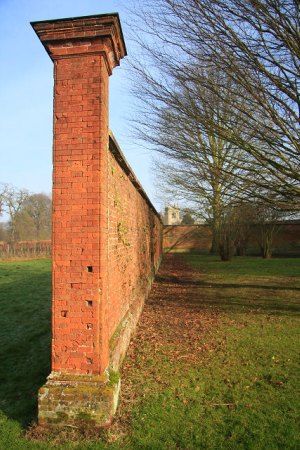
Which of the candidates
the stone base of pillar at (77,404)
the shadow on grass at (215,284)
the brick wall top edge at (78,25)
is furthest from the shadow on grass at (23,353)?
the shadow on grass at (215,284)

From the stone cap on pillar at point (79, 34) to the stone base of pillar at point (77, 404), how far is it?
3.52 m

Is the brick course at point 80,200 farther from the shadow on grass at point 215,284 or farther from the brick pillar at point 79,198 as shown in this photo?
the shadow on grass at point 215,284

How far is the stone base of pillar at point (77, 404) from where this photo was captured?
3.56 m

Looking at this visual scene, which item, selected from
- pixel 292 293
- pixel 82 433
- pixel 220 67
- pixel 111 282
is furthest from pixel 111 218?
pixel 292 293

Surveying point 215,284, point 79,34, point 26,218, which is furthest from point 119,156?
point 26,218

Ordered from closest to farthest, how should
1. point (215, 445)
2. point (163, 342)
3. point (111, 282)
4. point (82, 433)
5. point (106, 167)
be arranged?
point (215, 445) < point (82, 433) < point (106, 167) < point (111, 282) < point (163, 342)

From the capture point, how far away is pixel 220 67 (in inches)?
250

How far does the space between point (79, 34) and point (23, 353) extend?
4.76 meters

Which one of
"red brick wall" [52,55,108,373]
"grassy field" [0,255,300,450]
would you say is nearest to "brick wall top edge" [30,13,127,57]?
"red brick wall" [52,55,108,373]

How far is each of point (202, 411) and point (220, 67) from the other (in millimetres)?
5443

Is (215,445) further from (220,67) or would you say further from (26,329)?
(220,67)

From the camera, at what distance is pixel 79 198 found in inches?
152

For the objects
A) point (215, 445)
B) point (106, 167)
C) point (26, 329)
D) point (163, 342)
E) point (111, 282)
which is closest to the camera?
point (215, 445)

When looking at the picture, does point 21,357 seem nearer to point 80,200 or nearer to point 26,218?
point 80,200
